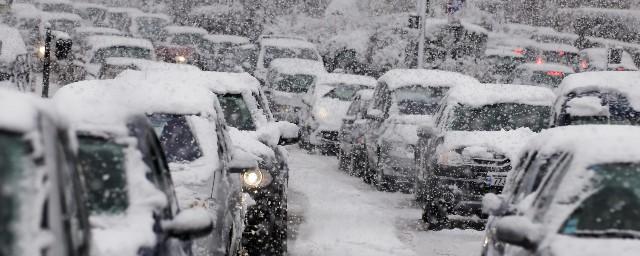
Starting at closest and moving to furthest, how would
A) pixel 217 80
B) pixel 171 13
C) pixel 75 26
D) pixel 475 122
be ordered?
1. pixel 217 80
2. pixel 475 122
3. pixel 75 26
4. pixel 171 13

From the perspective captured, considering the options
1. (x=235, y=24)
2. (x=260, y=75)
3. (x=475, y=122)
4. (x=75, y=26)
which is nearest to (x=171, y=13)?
(x=235, y=24)

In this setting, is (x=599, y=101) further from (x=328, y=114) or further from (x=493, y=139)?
(x=328, y=114)

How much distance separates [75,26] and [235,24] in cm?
705

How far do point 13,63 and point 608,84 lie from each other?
428 inches

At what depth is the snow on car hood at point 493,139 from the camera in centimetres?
1186

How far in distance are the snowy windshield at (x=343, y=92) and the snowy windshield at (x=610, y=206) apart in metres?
15.8

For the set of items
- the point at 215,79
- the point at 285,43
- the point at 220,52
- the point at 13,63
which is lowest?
the point at 220,52

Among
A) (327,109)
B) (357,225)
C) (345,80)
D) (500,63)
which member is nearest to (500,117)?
(357,225)

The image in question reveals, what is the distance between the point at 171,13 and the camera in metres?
46.1

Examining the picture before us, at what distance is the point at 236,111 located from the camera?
1098cm

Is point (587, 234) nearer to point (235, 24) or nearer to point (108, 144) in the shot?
point (108, 144)

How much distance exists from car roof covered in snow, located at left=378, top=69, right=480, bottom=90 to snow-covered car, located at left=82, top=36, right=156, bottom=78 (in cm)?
1070

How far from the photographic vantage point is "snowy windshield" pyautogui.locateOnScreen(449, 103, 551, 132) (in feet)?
40.9

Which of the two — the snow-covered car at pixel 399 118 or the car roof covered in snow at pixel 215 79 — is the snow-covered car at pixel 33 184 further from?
the snow-covered car at pixel 399 118
